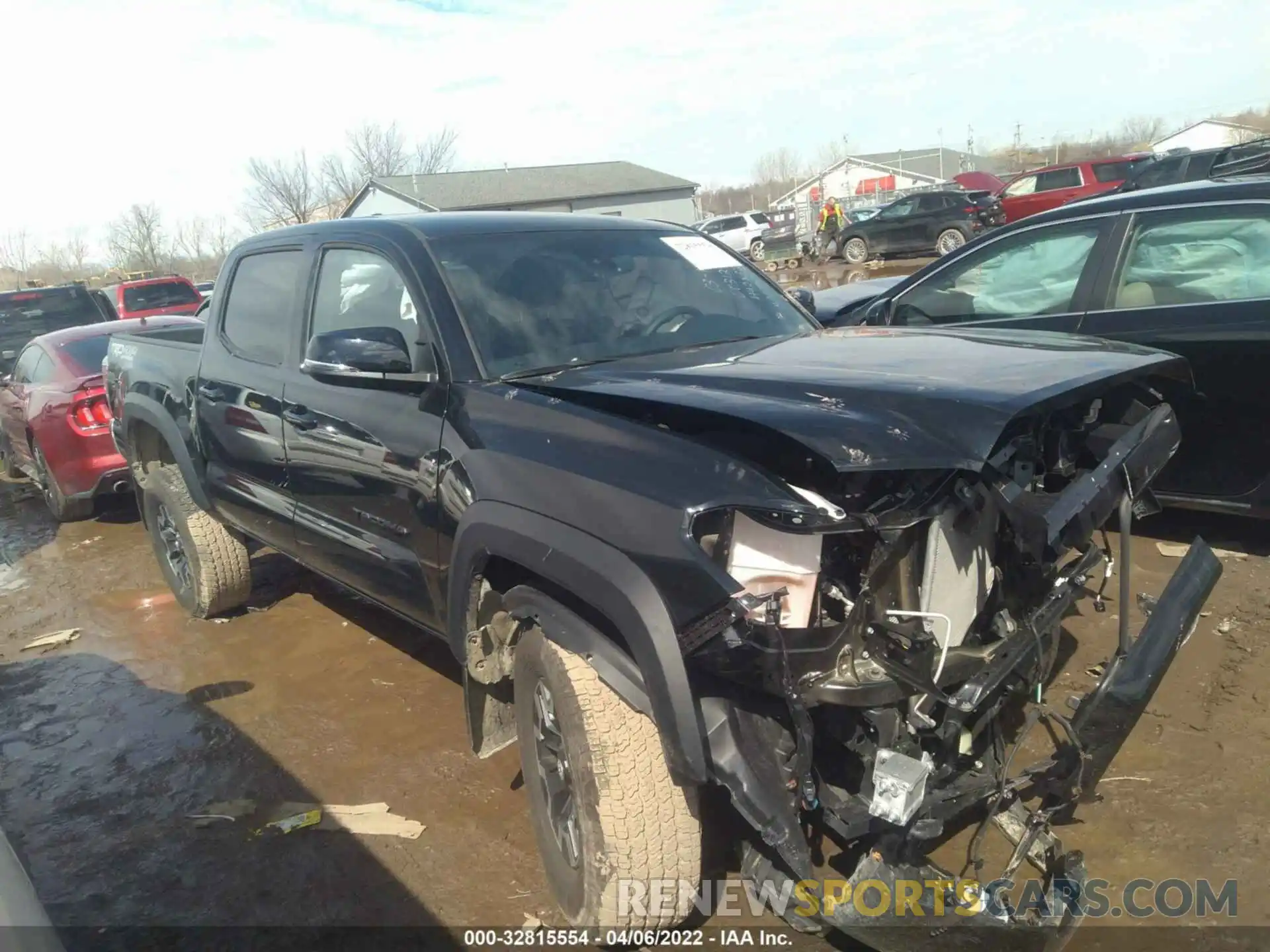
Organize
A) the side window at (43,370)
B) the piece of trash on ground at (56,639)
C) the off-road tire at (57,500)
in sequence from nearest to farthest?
1. the piece of trash on ground at (56,639)
2. the off-road tire at (57,500)
3. the side window at (43,370)

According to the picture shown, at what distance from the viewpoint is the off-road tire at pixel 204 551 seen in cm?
514

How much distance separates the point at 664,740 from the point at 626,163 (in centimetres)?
5635

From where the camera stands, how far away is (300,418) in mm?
3740

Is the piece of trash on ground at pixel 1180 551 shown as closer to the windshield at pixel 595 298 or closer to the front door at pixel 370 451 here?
the windshield at pixel 595 298

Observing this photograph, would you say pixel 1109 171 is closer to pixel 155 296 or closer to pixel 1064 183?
pixel 1064 183

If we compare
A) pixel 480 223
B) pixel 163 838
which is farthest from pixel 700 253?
pixel 163 838

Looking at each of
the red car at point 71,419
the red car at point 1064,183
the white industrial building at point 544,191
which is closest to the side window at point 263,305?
the red car at point 71,419

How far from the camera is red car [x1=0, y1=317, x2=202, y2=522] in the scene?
23.9 feet

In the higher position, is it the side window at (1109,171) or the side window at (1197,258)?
the side window at (1109,171)

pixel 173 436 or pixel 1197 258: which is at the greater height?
pixel 1197 258

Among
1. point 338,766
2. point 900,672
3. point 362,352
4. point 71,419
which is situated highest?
point 362,352

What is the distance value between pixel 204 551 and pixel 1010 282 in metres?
4.58

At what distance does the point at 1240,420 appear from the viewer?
417 cm

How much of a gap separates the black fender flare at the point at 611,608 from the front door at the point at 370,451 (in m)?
0.40
